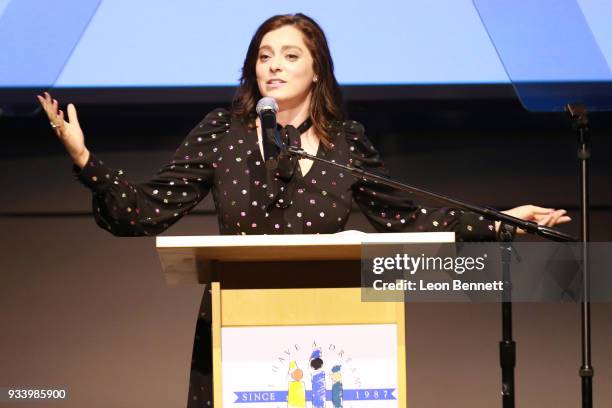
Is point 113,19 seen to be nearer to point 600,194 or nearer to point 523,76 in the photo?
point 523,76

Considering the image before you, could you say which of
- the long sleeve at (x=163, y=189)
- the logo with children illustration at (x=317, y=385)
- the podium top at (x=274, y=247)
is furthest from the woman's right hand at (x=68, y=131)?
the logo with children illustration at (x=317, y=385)

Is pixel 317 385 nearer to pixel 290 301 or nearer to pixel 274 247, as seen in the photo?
pixel 290 301

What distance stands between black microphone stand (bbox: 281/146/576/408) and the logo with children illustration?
0.42 meters

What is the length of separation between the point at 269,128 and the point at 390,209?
0.60m

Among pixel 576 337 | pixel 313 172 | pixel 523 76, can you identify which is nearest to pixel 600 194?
pixel 576 337

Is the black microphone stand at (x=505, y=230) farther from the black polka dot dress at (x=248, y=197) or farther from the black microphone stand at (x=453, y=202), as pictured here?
the black polka dot dress at (x=248, y=197)

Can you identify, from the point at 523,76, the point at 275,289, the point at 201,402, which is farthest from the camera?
the point at 523,76


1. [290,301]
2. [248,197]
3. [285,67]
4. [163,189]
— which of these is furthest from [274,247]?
[285,67]

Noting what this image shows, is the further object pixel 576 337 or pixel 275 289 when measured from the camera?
pixel 576 337

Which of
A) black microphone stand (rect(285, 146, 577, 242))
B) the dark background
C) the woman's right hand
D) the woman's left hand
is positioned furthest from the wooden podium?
the dark background

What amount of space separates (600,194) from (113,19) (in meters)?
2.14

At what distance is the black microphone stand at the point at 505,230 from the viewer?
6.93 ft

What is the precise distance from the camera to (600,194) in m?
4.18

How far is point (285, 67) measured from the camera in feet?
8.25
